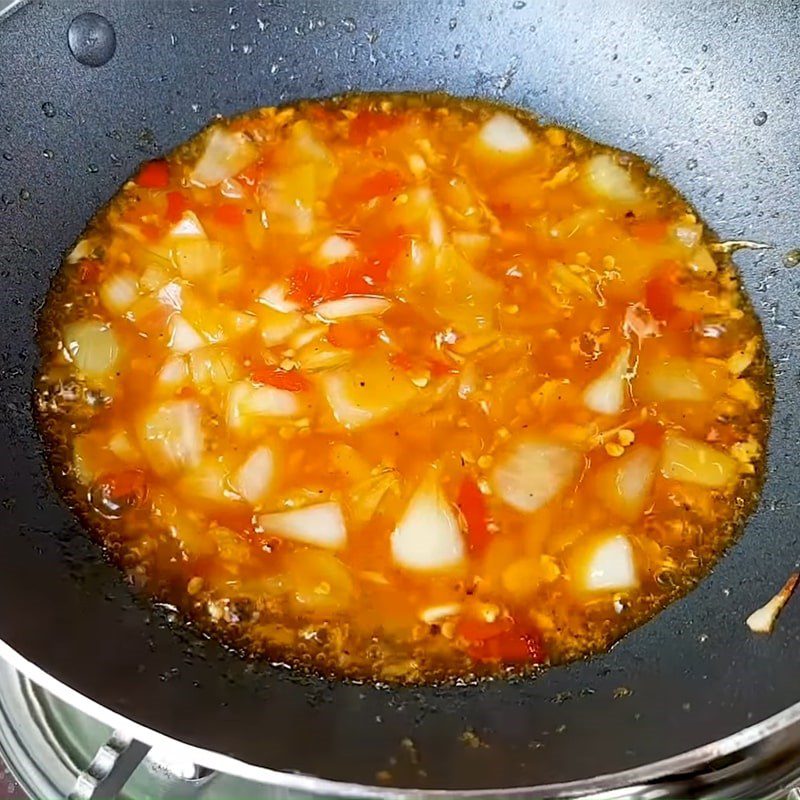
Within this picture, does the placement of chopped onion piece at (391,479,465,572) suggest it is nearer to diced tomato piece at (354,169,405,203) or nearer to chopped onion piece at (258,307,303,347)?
chopped onion piece at (258,307,303,347)

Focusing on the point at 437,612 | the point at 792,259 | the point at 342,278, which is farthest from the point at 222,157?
the point at 792,259

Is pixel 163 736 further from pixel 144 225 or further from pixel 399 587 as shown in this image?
pixel 144 225

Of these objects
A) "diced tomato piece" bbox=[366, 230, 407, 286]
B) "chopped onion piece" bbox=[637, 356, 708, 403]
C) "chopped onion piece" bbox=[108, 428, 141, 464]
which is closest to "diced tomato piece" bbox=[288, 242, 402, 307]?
"diced tomato piece" bbox=[366, 230, 407, 286]

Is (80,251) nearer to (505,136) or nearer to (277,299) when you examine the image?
(277,299)

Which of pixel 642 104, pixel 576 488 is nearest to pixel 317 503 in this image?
pixel 576 488

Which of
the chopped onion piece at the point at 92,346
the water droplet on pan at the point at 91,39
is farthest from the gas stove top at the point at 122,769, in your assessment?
the water droplet on pan at the point at 91,39
